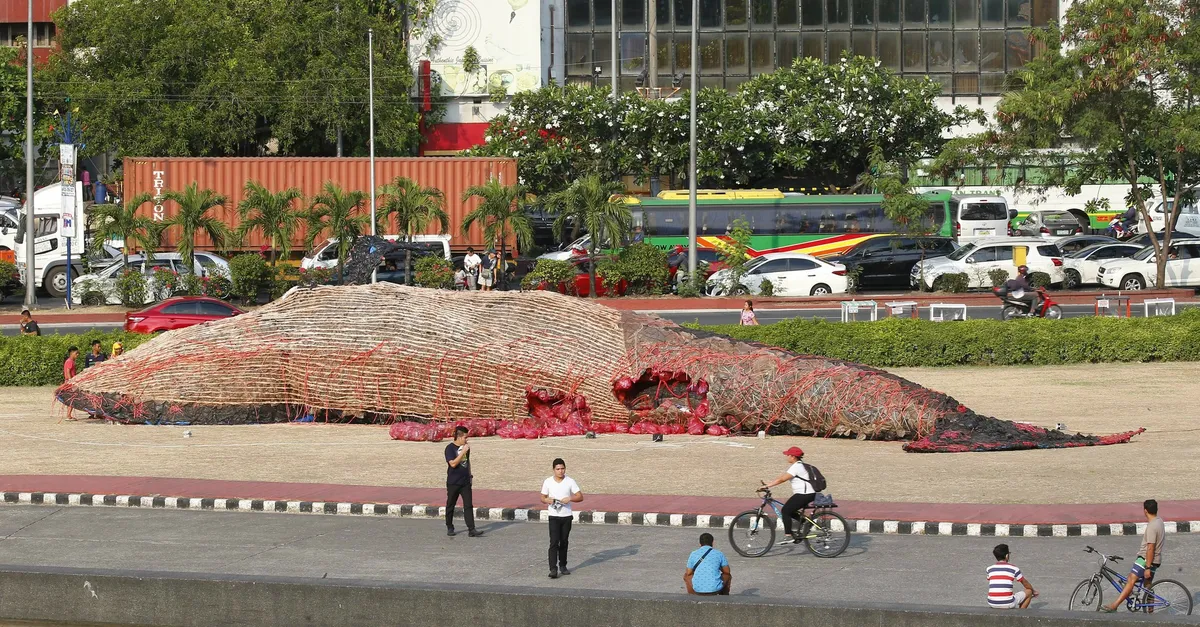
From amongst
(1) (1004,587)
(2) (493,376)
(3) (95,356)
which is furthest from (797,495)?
(3) (95,356)

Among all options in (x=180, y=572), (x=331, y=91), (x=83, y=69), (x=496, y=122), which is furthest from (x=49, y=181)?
(x=180, y=572)

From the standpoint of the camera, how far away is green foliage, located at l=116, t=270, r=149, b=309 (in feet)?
133

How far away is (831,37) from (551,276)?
33.1 m

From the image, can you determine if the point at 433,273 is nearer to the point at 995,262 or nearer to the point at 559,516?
the point at 995,262

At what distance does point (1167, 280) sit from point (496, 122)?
85.8ft

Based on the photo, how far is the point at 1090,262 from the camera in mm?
44375

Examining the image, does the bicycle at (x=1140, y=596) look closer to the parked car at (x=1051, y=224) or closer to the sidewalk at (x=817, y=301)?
the sidewalk at (x=817, y=301)

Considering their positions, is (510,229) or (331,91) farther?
(331,91)

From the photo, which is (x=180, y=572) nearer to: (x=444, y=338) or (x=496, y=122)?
(x=444, y=338)

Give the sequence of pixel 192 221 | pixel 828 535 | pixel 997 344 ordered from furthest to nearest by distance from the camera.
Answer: pixel 192 221, pixel 997 344, pixel 828 535

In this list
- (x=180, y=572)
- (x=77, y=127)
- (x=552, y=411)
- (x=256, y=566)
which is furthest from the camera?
(x=77, y=127)

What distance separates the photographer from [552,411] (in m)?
22.0

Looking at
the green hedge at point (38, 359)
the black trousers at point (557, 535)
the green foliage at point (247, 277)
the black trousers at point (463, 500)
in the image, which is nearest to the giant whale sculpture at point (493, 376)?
the green hedge at point (38, 359)

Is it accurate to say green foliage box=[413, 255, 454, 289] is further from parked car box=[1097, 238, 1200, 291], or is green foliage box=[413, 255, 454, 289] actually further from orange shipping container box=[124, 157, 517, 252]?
parked car box=[1097, 238, 1200, 291]
